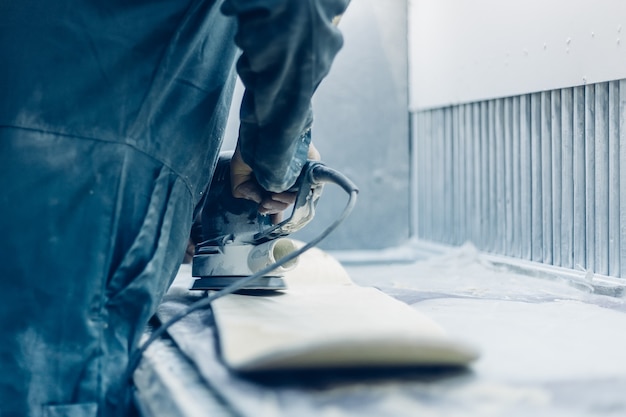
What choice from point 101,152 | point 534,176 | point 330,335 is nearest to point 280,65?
point 101,152

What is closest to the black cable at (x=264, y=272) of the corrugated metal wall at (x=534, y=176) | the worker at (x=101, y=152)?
the worker at (x=101, y=152)

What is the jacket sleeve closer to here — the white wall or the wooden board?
the wooden board

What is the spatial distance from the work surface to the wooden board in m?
0.02

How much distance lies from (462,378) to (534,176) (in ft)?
3.33

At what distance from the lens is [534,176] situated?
1.63m

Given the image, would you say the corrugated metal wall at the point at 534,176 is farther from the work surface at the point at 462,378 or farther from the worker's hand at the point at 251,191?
Answer: the worker's hand at the point at 251,191

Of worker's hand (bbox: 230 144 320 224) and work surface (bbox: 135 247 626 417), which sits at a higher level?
worker's hand (bbox: 230 144 320 224)

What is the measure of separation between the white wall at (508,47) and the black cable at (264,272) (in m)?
0.58

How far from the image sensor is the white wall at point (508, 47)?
1.36 m

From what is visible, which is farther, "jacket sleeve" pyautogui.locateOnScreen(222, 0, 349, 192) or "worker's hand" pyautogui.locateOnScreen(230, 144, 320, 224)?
"worker's hand" pyautogui.locateOnScreen(230, 144, 320, 224)

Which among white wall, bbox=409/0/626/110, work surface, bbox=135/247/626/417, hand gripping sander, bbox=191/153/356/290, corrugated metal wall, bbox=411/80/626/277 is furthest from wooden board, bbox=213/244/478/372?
white wall, bbox=409/0/626/110

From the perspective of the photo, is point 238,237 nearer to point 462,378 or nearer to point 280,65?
point 280,65

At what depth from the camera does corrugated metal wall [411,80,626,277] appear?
1379 millimetres

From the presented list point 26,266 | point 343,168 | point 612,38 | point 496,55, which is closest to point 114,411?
point 26,266
